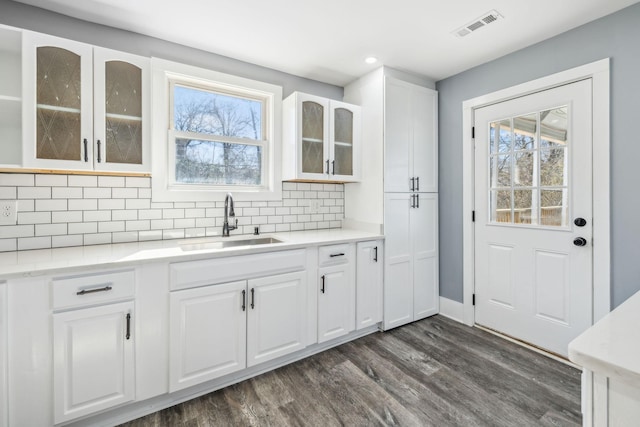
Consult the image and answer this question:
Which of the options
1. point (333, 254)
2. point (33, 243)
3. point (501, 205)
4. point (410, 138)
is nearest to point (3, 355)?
point (33, 243)

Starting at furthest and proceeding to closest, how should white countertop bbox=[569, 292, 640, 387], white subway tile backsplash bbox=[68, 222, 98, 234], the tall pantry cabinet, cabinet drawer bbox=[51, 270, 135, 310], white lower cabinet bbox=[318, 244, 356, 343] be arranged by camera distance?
1. the tall pantry cabinet
2. white lower cabinet bbox=[318, 244, 356, 343]
3. white subway tile backsplash bbox=[68, 222, 98, 234]
4. cabinet drawer bbox=[51, 270, 135, 310]
5. white countertop bbox=[569, 292, 640, 387]

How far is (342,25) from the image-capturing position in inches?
83.3

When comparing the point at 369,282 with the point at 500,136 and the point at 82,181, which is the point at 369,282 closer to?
the point at 500,136

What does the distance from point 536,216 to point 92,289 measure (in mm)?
3054

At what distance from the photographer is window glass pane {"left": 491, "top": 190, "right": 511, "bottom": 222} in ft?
8.52

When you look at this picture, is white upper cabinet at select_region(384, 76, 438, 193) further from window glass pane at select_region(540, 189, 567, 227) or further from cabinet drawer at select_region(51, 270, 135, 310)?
cabinet drawer at select_region(51, 270, 135, 310)

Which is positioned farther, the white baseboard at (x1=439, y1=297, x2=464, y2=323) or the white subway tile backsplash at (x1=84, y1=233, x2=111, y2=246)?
the white baseboard at (x1=439, y1=297, x2=464, y2=323)

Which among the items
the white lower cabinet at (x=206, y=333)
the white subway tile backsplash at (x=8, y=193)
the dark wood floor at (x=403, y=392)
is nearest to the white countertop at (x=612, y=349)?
the dark wood floor at (x=403, y=392)

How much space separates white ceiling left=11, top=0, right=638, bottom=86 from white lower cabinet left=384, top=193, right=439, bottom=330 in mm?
1256

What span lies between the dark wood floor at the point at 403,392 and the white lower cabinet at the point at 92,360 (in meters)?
0.26

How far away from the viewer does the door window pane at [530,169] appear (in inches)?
89.3

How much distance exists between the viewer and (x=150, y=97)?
2076mm

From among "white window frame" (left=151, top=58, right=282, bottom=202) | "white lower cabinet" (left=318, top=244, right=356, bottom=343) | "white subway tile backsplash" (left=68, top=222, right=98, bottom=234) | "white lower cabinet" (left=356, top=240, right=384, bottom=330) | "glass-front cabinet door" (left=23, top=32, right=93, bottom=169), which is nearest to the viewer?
"glass-front cabinet door" (left=23, top=32, right=93, bottom=169)

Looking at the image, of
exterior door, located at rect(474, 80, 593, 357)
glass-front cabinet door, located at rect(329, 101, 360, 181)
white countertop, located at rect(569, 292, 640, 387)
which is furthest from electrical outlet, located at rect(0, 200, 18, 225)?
exterior door, located at rect(474, 80, 593, 357)
